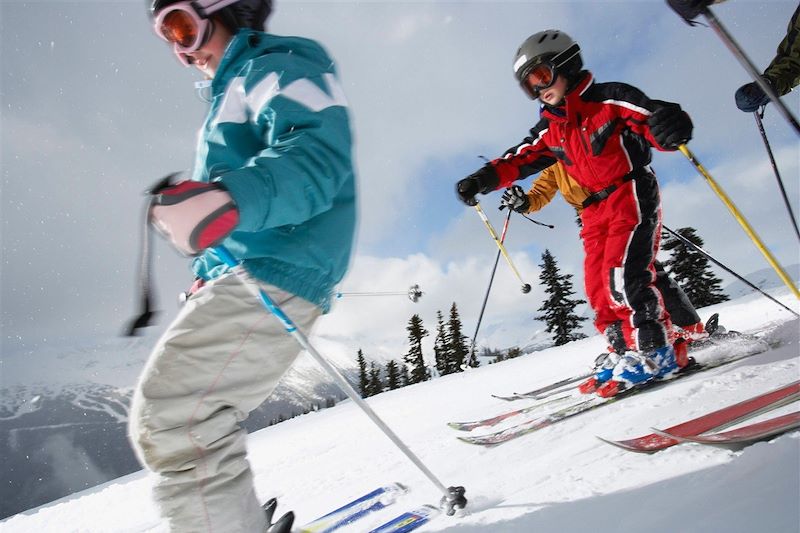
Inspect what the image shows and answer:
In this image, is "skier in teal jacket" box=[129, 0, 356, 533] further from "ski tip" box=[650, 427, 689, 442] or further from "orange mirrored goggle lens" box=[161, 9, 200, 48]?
"ski tip" box=[650, 427, 689, 442]

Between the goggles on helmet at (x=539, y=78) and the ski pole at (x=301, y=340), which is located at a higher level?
the goggles on helmet at (x=539, y=78)

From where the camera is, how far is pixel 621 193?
357cm

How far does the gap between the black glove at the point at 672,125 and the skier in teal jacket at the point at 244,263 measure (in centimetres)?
220

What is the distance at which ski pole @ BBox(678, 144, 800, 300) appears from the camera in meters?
2.54

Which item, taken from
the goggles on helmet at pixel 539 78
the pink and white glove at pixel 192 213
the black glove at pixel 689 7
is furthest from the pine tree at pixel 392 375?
the pink and white glove at pixel 192 213

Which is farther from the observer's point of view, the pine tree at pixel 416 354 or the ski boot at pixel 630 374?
the pine tree at pixel 416 354

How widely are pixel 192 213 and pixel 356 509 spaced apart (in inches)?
74.5

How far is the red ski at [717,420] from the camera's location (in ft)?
6.49

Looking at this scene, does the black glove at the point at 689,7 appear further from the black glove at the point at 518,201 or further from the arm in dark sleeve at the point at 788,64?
the black glove at the point at 518,201

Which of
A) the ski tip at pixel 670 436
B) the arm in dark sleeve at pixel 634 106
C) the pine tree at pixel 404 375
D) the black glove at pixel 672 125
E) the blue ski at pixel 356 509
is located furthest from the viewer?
the pine tree at pixel 404 375

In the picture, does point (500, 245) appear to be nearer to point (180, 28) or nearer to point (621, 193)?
point (621, 193)

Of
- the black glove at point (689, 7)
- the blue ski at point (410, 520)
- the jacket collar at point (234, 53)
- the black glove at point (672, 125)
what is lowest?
the blue ski at point (410, 520)

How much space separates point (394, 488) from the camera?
2.49 meters

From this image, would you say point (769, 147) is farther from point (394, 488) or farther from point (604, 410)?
point (394, 488)
